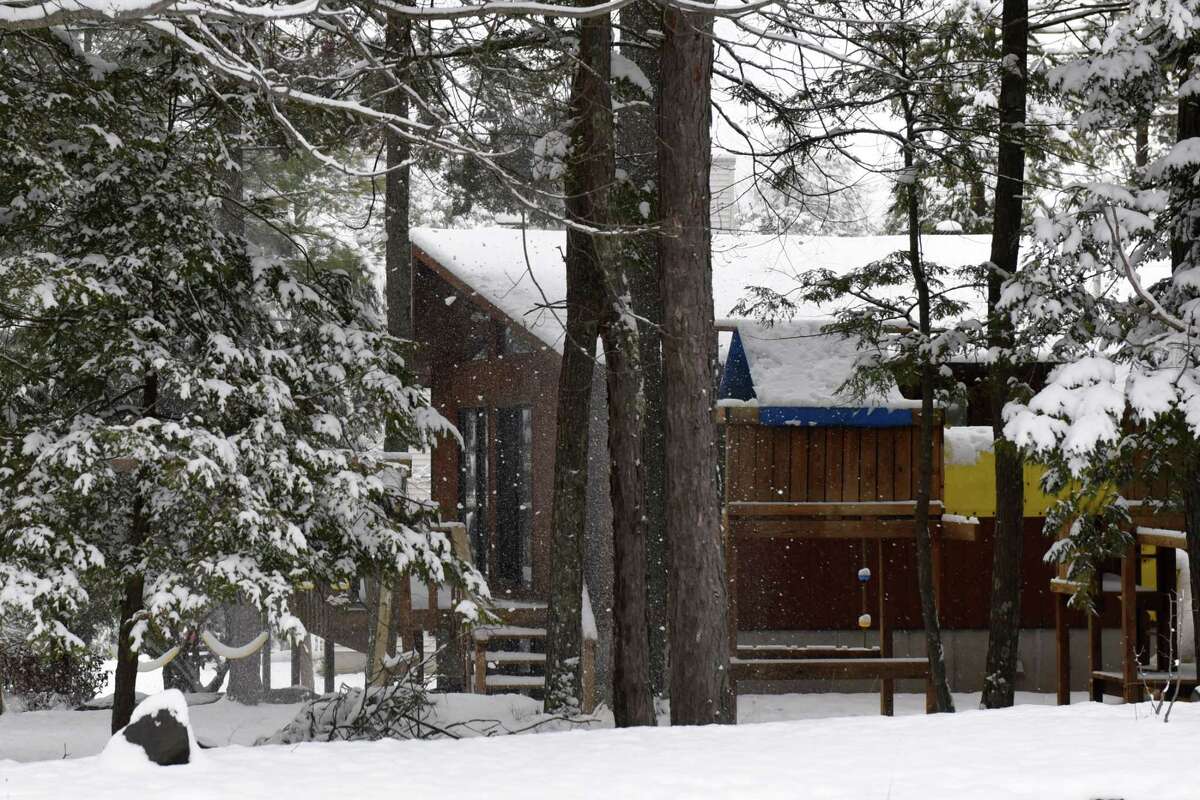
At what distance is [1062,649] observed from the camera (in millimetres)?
14289

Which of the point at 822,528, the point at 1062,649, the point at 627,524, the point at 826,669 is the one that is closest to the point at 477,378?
the point at 822,528

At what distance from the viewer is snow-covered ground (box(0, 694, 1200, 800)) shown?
5039 millimetres

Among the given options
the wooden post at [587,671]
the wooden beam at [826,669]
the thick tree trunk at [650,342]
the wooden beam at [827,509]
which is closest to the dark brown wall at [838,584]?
the thick tree trunk at [650,342]

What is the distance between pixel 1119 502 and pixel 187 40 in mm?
8737

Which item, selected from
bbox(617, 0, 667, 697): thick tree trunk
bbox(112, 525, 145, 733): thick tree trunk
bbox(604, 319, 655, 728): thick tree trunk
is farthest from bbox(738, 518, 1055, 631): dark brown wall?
bbox(112, 525, 145, 733): thick tree trunk

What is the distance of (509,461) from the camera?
1720cm

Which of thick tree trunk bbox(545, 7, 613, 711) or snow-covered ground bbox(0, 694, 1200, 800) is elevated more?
thick tree trunk bbox(545, 7, 613, 711)

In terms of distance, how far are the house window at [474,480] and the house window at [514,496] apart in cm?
44

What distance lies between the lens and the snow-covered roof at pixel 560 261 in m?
15.4

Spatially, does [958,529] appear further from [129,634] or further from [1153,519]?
[129,634]

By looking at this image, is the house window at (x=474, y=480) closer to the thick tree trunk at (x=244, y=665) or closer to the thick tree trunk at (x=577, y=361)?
the thick tree trunk at (x=244, y=665)

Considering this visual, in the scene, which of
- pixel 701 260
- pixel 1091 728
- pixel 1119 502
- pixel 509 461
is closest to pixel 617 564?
pixel 701 260

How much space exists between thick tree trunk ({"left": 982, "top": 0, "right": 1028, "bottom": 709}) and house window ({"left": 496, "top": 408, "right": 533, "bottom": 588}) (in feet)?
20.9

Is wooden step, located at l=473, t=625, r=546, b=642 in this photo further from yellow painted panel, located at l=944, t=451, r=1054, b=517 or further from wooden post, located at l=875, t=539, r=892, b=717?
yellow painted panel, located at l=944, t=451, r=1054, b=517
